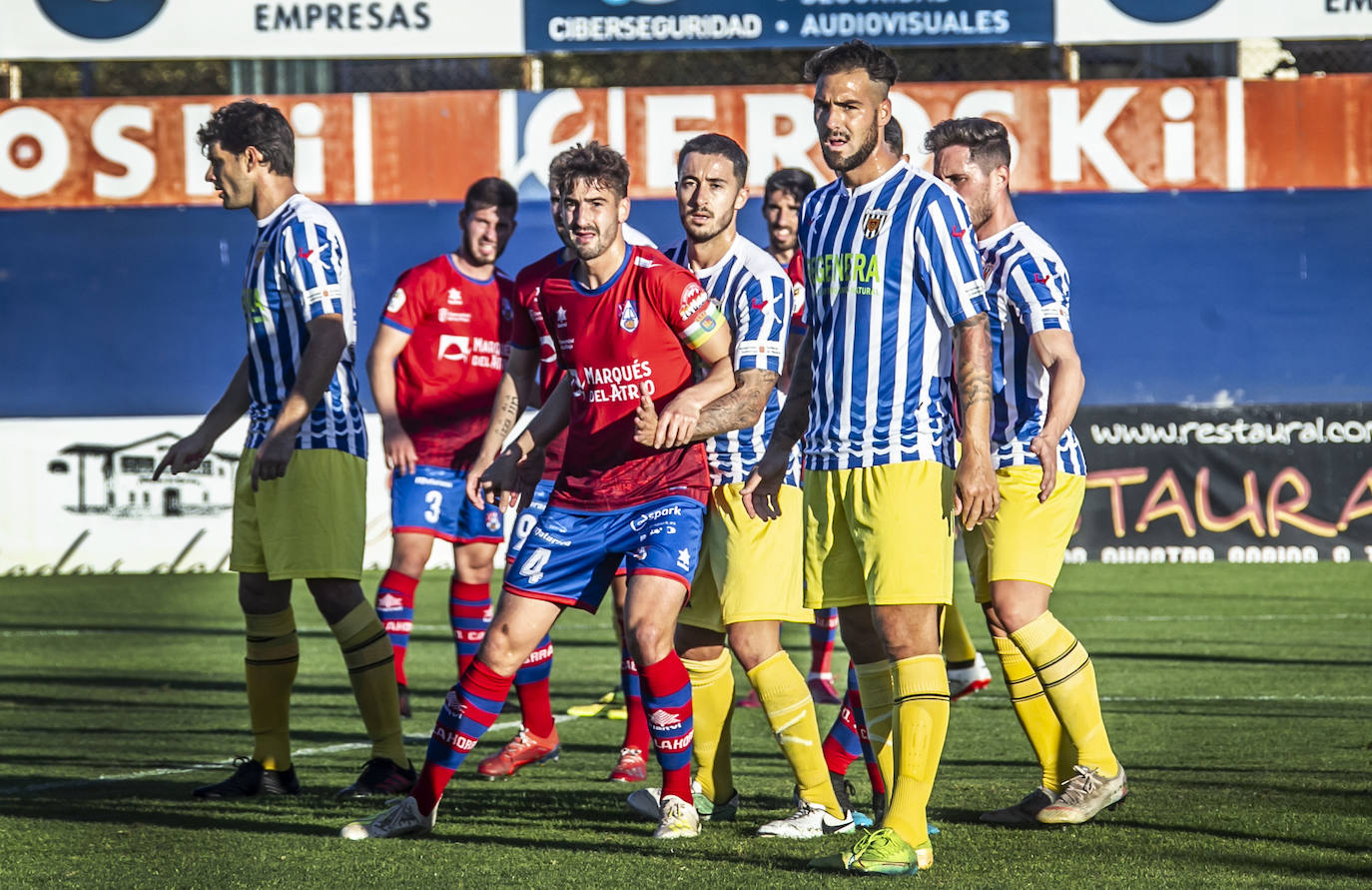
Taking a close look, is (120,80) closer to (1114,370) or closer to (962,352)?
(1114,370)

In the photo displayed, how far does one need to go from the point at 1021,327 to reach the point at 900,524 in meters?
1.15

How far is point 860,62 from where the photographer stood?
467 centimetres

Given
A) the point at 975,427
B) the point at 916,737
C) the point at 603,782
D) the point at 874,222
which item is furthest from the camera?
the point at 603,782

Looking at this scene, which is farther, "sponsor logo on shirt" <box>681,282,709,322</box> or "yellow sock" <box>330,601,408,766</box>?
"yellow sock" <box>330,601,408,766</box>

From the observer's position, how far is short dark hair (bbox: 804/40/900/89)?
4676 millimetres

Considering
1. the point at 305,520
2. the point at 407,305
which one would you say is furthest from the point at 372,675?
the point at 407,305

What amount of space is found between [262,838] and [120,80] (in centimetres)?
1692

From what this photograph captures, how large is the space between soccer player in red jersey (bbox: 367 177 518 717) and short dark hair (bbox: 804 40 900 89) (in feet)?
10.4

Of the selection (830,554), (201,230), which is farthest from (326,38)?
(830,554)

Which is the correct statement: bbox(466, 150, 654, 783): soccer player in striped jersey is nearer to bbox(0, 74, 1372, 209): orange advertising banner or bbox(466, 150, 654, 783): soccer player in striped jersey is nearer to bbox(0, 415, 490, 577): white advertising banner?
bbox(0, 415, 490, 577): white advertising banner

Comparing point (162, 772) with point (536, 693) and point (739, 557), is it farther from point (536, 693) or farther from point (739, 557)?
point (739, 557)

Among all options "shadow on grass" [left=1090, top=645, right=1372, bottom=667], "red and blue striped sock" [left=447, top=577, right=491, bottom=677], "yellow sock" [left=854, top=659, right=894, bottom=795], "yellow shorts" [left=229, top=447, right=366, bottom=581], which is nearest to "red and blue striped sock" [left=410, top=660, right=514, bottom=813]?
"yellow shorts" [left=229, top=447, right=366, bottom=581]

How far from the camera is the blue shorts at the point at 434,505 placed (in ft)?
25.5

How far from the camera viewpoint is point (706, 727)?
5465mm
